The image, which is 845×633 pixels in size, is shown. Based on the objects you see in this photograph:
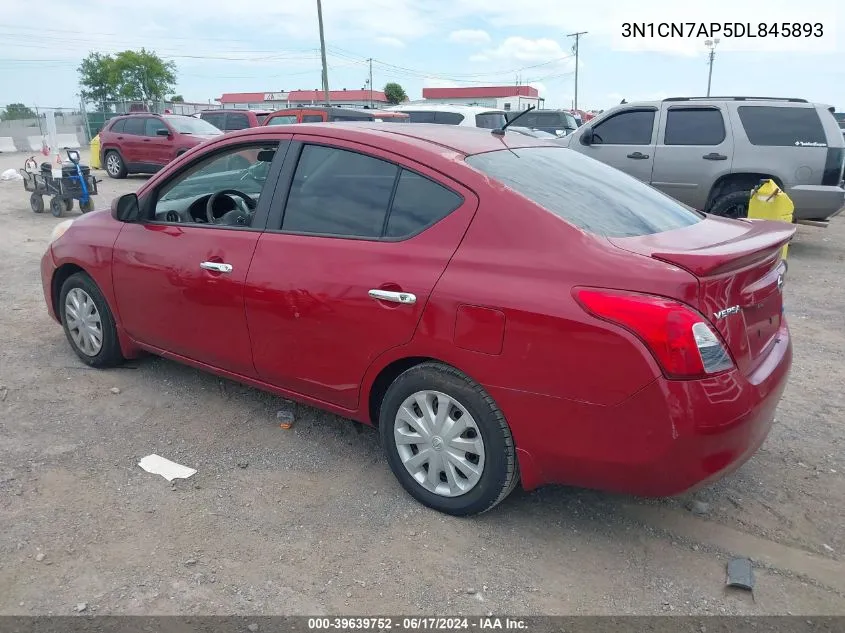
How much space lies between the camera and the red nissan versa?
2459 millimetres

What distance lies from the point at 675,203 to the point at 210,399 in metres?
2.92

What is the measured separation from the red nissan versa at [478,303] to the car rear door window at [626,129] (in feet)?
20.3

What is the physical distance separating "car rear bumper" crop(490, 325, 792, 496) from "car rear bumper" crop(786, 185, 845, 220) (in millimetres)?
6741

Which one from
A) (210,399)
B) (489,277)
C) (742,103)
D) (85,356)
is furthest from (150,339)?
(742,103)

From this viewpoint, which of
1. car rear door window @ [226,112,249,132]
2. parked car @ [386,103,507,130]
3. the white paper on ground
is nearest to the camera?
the white paper on ground

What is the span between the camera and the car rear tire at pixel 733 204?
28.4 ft

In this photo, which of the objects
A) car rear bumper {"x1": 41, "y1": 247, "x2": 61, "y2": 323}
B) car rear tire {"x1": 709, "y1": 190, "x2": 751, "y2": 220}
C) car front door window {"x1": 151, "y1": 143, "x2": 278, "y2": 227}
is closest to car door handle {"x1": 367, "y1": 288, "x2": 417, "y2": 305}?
car front door window {"x1": 151, "y1": 143, "x2": 278, "y2": 227}

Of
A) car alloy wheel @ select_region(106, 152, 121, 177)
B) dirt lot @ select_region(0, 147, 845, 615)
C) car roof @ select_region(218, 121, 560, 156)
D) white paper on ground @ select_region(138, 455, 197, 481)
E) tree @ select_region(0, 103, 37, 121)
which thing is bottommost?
dirt lot @ select_region(0, 147, 845, 615)

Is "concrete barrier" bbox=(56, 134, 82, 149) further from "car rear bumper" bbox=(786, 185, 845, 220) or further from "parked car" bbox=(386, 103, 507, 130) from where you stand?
"car rear bumper" bbox=(786, 185, 845, 220)

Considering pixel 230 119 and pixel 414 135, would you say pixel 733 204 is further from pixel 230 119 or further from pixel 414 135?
pixel 230 119

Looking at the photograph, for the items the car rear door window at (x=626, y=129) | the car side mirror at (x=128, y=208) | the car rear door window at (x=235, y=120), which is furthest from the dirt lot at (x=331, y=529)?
the car rear door window at (x=235, y=120)

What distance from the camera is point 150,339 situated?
166 inches

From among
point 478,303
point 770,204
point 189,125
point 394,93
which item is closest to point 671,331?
point 478,303

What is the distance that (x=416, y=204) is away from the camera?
3.04 metres
